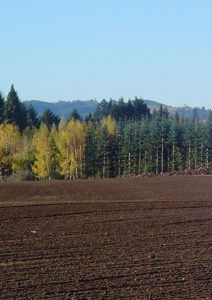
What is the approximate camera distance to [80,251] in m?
18.8

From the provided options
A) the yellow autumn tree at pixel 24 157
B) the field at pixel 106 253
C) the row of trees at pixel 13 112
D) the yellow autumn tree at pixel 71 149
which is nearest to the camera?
the field at pixel 106 253

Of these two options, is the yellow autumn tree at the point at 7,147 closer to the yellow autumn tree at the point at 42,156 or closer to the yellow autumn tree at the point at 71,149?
the yellow autumn tree at the point at 42,156

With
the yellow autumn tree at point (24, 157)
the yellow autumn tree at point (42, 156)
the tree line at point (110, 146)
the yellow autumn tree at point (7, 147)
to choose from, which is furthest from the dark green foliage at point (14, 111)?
the yellow autumn tree at point (42, 156)

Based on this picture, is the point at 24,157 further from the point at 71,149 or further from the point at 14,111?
the point at 14,111

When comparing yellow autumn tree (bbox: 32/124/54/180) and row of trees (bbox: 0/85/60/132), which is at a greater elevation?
row of trees (bbox: 0/85/60/132)

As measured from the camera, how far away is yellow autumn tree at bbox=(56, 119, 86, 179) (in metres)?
86.4

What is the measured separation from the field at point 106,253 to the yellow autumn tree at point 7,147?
50.0 metres

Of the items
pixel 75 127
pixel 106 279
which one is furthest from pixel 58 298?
pixel 75 127

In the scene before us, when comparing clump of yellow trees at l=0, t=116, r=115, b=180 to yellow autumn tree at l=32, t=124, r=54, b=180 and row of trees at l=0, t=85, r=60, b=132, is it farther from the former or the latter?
row of trees at l=0, t=85, r=60, b=132

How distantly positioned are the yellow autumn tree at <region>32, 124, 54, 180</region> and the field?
5092cm

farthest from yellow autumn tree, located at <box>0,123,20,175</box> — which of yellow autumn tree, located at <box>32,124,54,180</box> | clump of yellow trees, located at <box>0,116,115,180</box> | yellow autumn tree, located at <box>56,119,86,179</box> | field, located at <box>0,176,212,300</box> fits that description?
field, located at <box>0,176,212,300</box>

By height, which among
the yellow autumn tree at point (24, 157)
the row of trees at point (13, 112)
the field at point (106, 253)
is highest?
the row of trees at point (13, 112)

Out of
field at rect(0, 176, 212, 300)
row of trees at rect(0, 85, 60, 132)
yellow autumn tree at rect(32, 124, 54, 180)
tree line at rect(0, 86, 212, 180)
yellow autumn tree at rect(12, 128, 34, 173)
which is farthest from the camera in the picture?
row of trees at rect(0, 85, 60, 132)

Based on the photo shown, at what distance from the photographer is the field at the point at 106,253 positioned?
546 inches
